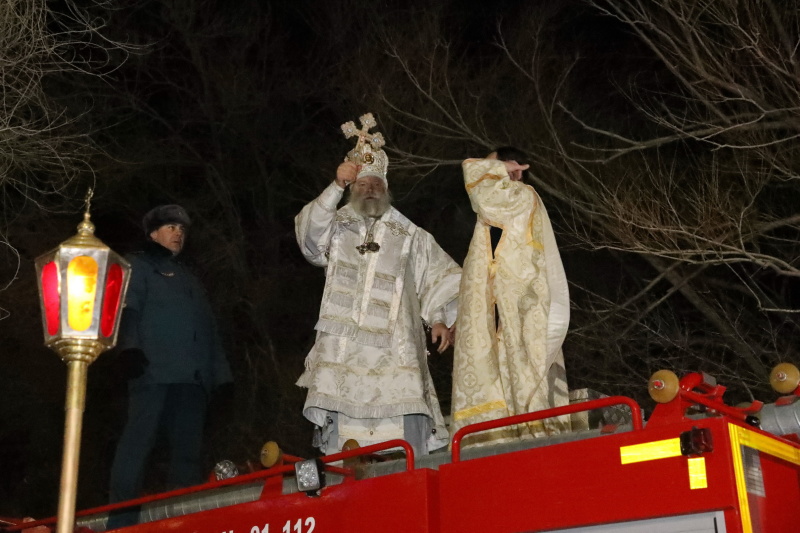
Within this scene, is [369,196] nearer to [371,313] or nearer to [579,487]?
[371,313]

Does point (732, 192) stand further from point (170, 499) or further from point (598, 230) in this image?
point (170, 499)

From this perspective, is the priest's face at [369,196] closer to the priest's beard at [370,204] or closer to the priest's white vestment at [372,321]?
the priest's beard at [370,204]

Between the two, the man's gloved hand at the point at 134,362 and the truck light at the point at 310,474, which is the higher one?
the man's gloved hand at the point at 134,362

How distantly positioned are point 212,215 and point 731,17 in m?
9.67

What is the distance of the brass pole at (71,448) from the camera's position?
3668mm

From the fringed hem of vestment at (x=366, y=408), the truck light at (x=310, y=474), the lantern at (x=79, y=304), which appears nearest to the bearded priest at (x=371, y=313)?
the fringed hem of vestment at (x=366, y=408)

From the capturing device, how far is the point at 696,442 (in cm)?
371

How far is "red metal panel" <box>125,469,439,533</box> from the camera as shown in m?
4.28

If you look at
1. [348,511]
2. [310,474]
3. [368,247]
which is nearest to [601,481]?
[348,511]

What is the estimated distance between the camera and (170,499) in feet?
18.2

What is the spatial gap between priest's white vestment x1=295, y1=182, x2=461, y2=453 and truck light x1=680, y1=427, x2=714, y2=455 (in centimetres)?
278

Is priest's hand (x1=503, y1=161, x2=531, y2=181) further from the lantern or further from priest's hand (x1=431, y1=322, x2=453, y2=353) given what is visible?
the lantern

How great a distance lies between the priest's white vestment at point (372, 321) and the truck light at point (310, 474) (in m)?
1.77

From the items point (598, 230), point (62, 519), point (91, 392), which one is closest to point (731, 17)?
point (598, 230)
